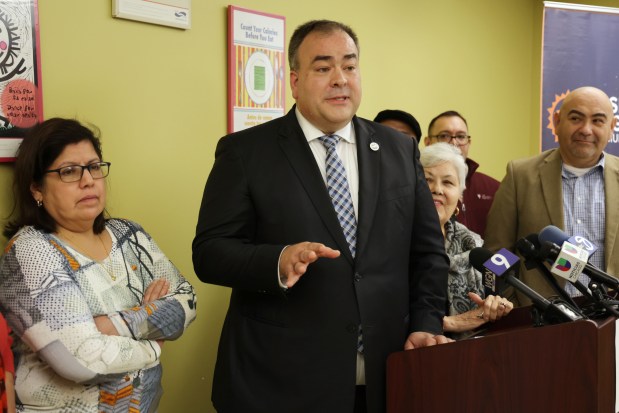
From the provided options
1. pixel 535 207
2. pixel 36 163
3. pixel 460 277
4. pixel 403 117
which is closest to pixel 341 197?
pixel 460 277

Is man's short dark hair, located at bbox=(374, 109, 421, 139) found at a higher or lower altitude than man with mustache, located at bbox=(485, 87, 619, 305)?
higher

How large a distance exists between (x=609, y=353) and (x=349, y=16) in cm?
273

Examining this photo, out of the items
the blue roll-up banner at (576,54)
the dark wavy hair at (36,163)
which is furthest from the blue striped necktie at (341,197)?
the blue roll-up banner at (576,54)

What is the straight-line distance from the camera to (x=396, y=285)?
6.06 feet

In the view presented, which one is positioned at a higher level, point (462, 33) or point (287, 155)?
point (462, 33)

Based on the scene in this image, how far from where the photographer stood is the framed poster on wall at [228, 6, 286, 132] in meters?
2.94

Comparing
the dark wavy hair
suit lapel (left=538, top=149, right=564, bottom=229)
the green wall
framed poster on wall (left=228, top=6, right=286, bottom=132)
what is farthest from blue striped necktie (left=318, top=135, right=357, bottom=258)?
suit lapel (left=538, top=149, right=564, bottom=229)

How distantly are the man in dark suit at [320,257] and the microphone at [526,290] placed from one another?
0.28 m

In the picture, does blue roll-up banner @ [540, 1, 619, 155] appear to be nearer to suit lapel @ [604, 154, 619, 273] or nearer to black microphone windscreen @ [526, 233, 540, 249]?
suit lapel @ [604, 154, 619, 273]

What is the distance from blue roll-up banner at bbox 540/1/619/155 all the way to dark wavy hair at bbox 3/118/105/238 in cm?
310

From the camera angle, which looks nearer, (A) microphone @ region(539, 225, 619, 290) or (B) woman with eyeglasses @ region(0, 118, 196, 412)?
(A) microphone @ region(539, 225, 619, 290)

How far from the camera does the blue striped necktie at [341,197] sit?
182 centimetres

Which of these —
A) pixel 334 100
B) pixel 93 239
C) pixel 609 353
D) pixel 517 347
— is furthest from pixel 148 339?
pixel 609 353

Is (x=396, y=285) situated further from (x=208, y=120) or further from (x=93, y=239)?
(x=208, y=120)
